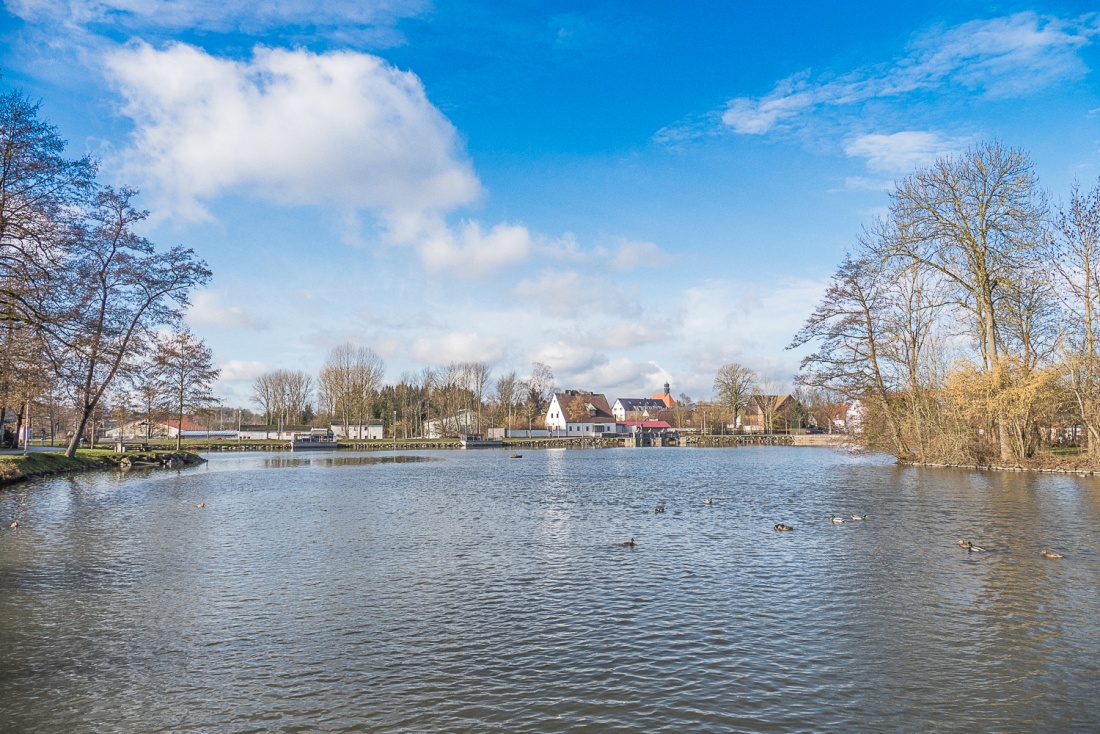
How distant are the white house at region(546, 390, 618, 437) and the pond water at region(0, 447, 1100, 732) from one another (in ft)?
345

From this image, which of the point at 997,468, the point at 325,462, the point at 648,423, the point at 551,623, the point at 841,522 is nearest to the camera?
the point at 551,623

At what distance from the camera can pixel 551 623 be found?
1005 centimetres

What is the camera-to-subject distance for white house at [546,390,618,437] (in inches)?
4970

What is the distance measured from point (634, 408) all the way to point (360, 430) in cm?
7559

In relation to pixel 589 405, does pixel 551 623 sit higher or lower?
lower

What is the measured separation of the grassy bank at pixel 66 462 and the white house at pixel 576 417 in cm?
7841

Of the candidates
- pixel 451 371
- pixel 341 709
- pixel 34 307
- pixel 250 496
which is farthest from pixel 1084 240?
pixel 451 371

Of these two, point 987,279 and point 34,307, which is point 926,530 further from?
point 34,307

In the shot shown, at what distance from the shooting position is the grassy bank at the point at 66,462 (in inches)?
1201

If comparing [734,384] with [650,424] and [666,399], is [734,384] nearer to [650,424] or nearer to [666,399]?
[650,424]

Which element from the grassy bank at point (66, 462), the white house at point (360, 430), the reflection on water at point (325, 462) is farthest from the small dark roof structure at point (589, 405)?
the grassy bank at point (66, 462)

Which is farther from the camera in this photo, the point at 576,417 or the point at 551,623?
the point at 576,417

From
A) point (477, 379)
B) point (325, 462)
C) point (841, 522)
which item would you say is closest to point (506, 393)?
point (477, 379)

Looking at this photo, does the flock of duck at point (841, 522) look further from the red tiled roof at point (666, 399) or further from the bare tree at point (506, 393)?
the red tiled roof at point (666, 399)
